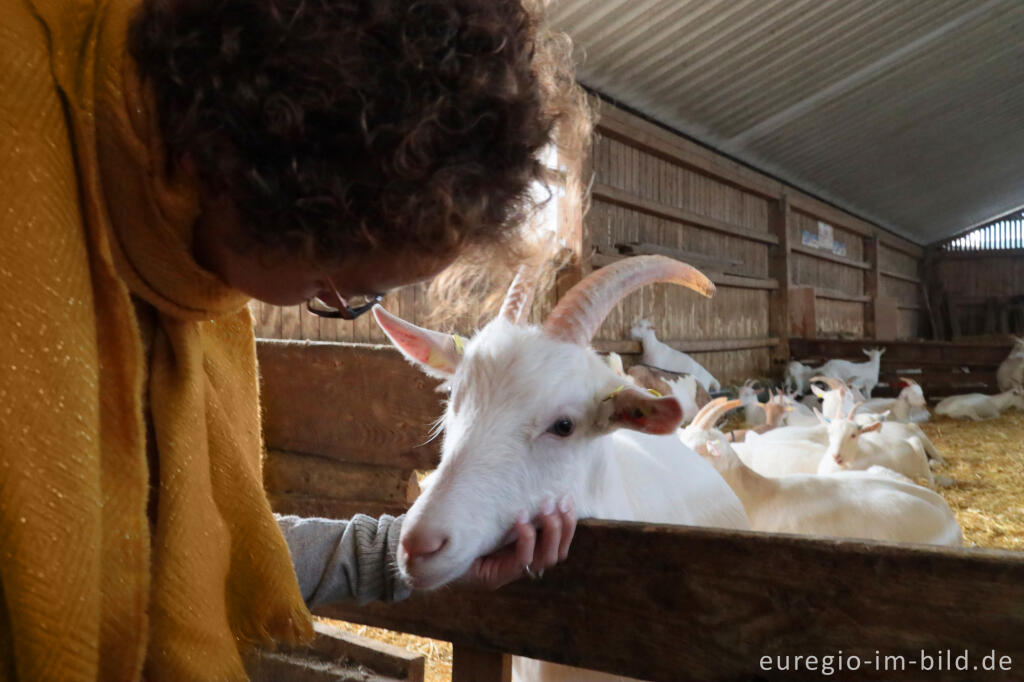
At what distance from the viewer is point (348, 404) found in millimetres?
2512

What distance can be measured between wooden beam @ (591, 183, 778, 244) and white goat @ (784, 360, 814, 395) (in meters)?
2.14

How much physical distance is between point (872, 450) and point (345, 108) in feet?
20.6

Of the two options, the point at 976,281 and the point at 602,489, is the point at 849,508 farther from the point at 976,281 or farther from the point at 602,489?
the point at 976,281

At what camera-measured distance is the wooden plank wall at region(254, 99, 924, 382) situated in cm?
789

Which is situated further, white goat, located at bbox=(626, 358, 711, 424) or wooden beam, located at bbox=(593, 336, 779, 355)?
wooden beam, located at bbox=(593, 336, 779, 355)

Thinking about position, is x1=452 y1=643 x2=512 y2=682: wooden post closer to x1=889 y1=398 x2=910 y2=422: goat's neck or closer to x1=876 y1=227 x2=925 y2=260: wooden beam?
x1=889 y1=398 x2=910 y2=422: goat's neck

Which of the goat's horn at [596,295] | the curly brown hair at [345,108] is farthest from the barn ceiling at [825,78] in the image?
the curly brown hair at [345,108]

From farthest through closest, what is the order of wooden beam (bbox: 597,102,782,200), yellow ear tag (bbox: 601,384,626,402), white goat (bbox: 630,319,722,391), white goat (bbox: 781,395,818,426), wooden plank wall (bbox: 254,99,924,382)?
white goat (bbox: 630,319,722,391)
white goat (bbox: 781,395,818,426)
wooden beam (bbox: 597,102,782,200)
wooden plank wall (bbox: 254,99,924,382)
yellow ear tag (bbox: 601,384,626,402)

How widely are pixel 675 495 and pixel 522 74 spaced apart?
72.0 inches

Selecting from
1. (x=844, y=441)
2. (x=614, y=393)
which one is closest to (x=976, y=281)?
(x=844, y=441)

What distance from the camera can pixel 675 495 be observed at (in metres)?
2.49

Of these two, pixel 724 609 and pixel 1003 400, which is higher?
pixel 1003 400

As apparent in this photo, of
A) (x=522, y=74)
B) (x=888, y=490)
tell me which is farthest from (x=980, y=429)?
(x=522, y=74)

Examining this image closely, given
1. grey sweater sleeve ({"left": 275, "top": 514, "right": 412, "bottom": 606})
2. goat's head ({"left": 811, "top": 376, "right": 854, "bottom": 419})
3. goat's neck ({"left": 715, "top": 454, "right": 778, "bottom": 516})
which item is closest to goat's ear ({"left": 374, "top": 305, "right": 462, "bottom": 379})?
grey sweater sleeve ({"left": 275, "top": 514, "right": 412, "bottom": 606})
